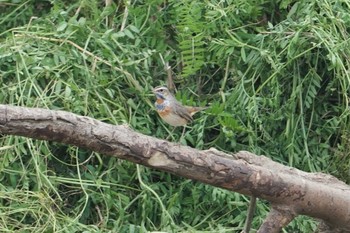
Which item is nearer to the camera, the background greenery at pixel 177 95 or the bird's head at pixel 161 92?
the background greenery at pixel 177 95

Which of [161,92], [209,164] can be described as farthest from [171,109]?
[209,164]

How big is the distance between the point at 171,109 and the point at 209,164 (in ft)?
3.63

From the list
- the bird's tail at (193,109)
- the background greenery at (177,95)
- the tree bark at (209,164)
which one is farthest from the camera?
the bird's tail at (193,109)

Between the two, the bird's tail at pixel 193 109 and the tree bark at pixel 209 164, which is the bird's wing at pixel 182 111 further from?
the tree bark at pixel 209 164

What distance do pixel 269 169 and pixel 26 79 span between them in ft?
4.93

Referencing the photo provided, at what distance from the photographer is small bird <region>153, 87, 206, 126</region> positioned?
450cm

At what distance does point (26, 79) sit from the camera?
4.57 meters

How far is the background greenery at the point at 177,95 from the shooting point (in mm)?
4410

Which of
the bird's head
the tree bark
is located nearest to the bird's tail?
the bird's head

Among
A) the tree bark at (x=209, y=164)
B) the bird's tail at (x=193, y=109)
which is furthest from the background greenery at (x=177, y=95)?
the tree bark at (x=209, y=164)

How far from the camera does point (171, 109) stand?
4496 mm

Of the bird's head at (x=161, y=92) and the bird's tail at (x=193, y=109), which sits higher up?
the bird's head at (x=161, y=92)

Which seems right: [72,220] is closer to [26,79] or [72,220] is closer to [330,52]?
[26,79]

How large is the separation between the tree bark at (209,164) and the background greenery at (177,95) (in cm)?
71
